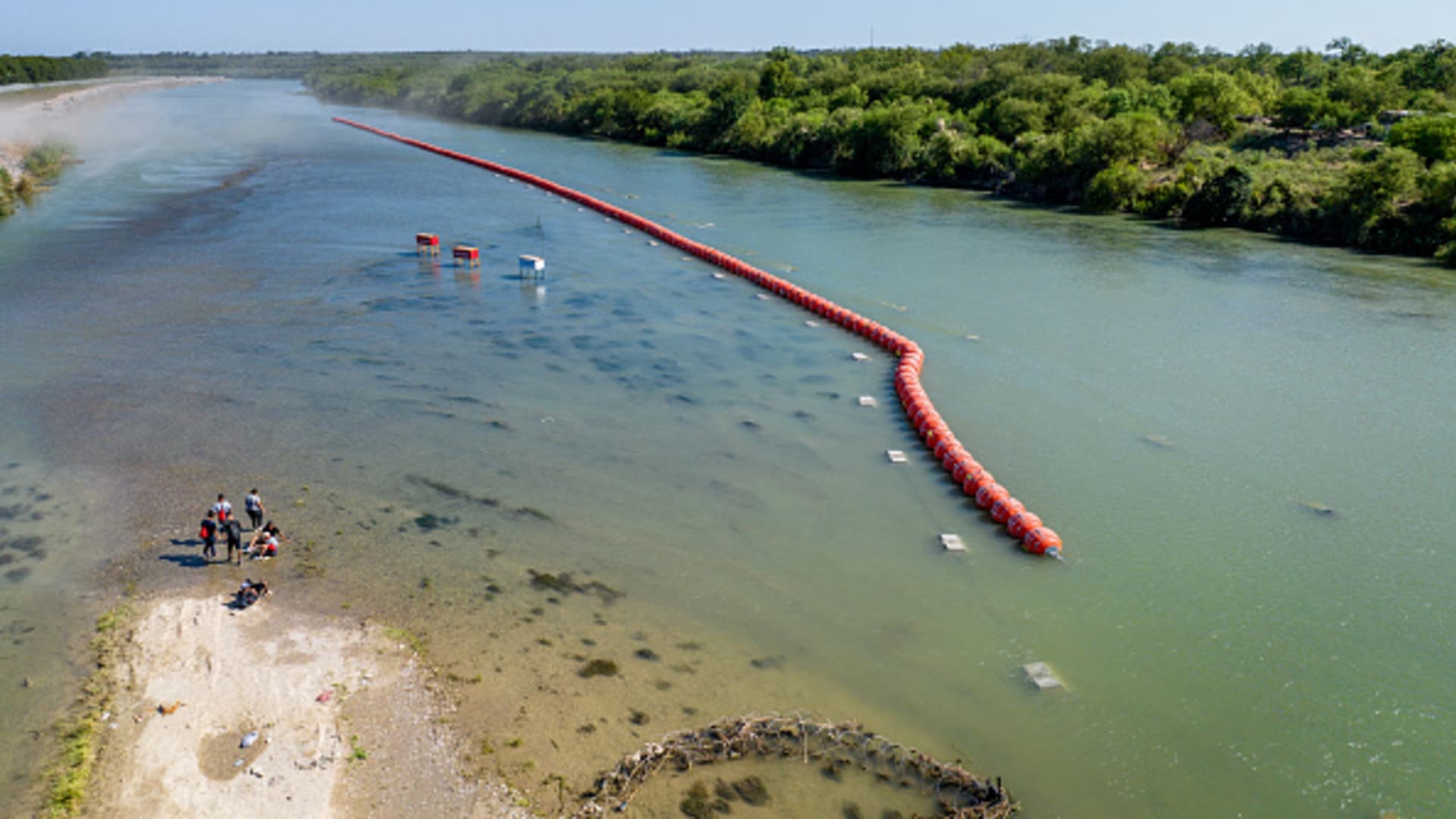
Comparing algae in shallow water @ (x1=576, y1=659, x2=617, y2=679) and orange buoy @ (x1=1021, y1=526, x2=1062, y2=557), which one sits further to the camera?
orange buoy @ (x1=1021, y1=526, x2=1062, y2=557)

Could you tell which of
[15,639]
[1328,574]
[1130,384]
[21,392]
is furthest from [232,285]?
[1328,574]

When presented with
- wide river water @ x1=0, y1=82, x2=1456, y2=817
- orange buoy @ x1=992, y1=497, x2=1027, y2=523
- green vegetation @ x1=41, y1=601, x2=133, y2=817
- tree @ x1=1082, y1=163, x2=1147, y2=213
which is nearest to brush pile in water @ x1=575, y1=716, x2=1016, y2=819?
wide river water @ x1=0, y1=82, x2=1456, y2=817

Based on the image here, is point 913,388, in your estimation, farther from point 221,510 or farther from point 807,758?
point 221,510

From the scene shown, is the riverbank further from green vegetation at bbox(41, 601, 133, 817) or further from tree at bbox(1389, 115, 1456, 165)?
tree at bbox(1389, 115, 1456, 165)

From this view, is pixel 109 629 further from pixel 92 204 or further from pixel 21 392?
pixel 92 204

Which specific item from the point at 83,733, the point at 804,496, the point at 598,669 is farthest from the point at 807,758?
the point at 83,733

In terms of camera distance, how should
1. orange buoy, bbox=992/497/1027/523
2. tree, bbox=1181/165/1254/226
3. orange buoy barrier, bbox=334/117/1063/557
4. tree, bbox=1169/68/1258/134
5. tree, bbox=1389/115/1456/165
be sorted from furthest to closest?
tree, bbox=1169/68/1258/134
tree, bbox=1181/165/1254/226
tree, bbox=1389/115/1456/165
orange buoy, bbox=992/497/1027/523
orange buoy barrier, bbox=334/117/1063/557
